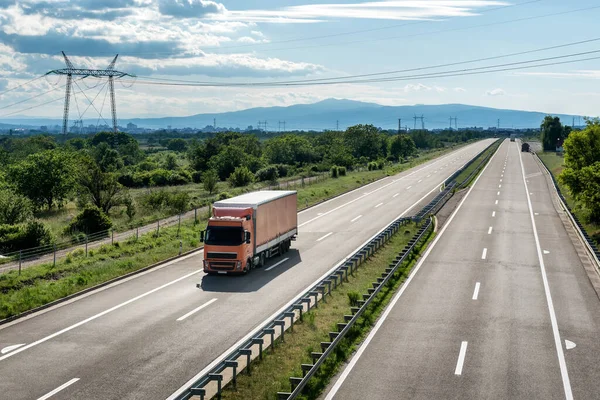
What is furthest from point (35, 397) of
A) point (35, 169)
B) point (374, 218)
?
point (35, 169)

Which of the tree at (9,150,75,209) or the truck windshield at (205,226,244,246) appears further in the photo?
the tree at (9,150,75,209)

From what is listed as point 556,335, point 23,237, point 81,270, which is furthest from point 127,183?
point 556,335

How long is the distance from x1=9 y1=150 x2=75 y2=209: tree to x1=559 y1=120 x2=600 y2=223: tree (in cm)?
4574

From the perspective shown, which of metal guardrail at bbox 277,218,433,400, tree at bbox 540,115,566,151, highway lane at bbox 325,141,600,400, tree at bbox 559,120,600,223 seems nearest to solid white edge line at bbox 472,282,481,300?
highway lane at bbox 325,141,600,400

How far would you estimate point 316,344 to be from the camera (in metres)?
18.4

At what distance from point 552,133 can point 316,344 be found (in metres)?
167

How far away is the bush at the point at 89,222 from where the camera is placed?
42375 mm

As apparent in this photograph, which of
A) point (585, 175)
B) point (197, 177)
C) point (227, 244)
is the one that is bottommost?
point (197, 177)

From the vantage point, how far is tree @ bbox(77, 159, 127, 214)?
53562mm

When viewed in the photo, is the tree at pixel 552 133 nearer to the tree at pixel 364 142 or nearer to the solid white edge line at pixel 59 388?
the tree at pixel 364 142

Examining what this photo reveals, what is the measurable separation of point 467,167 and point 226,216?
75347 millimetres

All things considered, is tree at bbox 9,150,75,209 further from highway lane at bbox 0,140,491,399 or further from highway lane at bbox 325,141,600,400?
highway lane at bbox 325,141,600,400

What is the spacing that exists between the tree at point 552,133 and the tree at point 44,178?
5522 inches

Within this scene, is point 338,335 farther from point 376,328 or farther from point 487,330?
point 487,330
